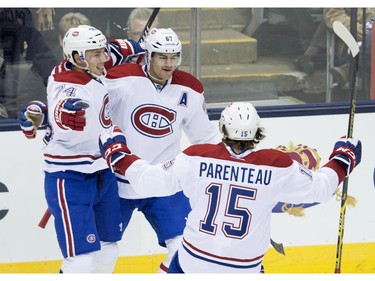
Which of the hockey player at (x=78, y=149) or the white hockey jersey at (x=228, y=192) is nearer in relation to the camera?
the white hockey jersey at (x=228, y=192)

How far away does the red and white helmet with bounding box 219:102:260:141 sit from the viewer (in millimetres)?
3955

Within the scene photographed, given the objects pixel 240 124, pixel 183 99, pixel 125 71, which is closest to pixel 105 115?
pixel 125 71

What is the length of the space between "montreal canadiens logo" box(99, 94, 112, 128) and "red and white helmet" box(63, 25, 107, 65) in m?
0.19

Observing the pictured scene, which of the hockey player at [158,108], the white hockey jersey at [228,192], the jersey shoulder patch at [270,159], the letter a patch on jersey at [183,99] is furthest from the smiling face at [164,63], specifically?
the jersey shoulder patch at [270,159]

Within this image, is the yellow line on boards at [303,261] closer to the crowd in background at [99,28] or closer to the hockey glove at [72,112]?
the crowd in background at [99,28]

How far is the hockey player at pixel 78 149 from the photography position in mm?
4578

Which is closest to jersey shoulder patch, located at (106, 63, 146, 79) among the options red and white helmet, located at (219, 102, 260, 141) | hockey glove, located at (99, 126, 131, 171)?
hockey glove, located at (99, 126, 131, 171)

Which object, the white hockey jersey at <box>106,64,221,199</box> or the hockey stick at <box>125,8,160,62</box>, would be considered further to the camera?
the hockey stick at <box>125,8,160,62</box>

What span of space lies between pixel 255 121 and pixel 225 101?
1299mm

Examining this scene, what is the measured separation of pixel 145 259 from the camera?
5.20 metres

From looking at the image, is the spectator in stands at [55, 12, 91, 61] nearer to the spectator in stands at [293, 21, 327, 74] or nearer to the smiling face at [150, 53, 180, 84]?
the smiling face at [150, 53, 180, 84]

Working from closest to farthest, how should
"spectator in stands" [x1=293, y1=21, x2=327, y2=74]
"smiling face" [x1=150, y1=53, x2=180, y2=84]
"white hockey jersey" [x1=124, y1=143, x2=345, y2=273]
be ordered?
"white hockey jersey" [x1=124, y1=143, x2=345, y2=273] → "smiling face" [x1=150, y1=53, x2=180, y2=84] → "spectator in stands" [x1=293, y1=21, x2=327, y2=74]

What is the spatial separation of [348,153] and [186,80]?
36.2 inches

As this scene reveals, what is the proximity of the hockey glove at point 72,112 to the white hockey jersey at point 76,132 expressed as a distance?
0.07 ft
